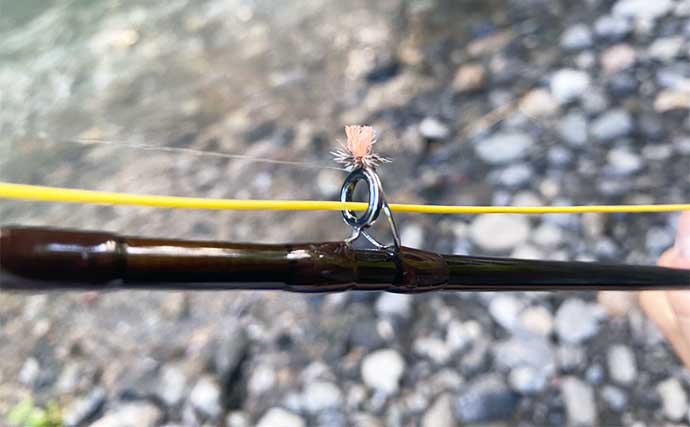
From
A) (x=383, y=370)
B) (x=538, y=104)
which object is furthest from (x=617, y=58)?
(x=383, y=370)

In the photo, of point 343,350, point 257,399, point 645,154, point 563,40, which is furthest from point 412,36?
A: point 257,399

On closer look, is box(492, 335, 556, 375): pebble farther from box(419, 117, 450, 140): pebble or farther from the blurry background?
box(419, 117, 450, 140): pebble

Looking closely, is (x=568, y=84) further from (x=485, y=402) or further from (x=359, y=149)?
(x=359, y=149)

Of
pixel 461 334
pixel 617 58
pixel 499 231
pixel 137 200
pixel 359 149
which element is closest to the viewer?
pixel 137 200

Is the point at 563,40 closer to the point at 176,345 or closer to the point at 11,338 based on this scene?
the point at 176,345

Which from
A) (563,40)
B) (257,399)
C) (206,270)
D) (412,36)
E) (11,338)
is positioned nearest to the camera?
(206,270)

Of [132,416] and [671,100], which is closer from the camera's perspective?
[132,416]
